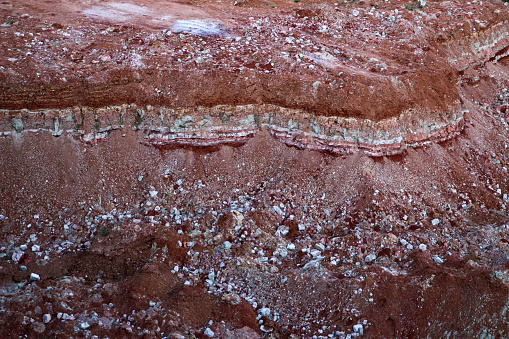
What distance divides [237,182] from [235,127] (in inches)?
68.0

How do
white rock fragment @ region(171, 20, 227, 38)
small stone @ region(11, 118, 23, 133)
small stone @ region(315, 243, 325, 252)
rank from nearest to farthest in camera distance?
small stone @ region(315, 243, 325, 252) → small stone @ region(11, 118, 23, 133) → white rock fragment @ region(171, 20, 227, 38)

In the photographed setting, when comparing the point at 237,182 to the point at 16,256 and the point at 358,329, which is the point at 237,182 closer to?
the point at 358,329

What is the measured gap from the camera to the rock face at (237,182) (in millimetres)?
11297

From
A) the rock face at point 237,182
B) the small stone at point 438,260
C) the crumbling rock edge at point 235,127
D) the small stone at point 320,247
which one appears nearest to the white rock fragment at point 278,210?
the rock face at point 237,182

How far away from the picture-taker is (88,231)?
13227 mm

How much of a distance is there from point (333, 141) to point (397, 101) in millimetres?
2516

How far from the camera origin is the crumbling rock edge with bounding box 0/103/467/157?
14.3 m

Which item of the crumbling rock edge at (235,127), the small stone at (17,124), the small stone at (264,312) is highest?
the crumbling rock edge at (235,127)

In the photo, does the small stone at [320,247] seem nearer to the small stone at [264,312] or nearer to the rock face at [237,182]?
the rock face at [237,182]

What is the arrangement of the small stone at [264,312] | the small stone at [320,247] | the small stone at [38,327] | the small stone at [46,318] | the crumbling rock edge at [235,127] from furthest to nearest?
the crumbling rock edge at [235,127]
the small stone at [320,247]
the small stone at [264,312]
the small stone at [46,318]
the small stone at [38,327]

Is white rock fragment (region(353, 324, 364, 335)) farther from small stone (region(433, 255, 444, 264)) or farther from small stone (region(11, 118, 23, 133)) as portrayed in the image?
small stone (region(11, 118, 23, 133))

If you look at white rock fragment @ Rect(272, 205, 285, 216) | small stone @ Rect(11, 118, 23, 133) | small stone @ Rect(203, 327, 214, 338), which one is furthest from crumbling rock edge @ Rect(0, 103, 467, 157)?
small stone @ Rect(203, 327, 214, 338)

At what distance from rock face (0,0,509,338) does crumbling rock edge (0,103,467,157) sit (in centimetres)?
5

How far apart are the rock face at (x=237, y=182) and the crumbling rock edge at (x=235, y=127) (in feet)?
0.15
